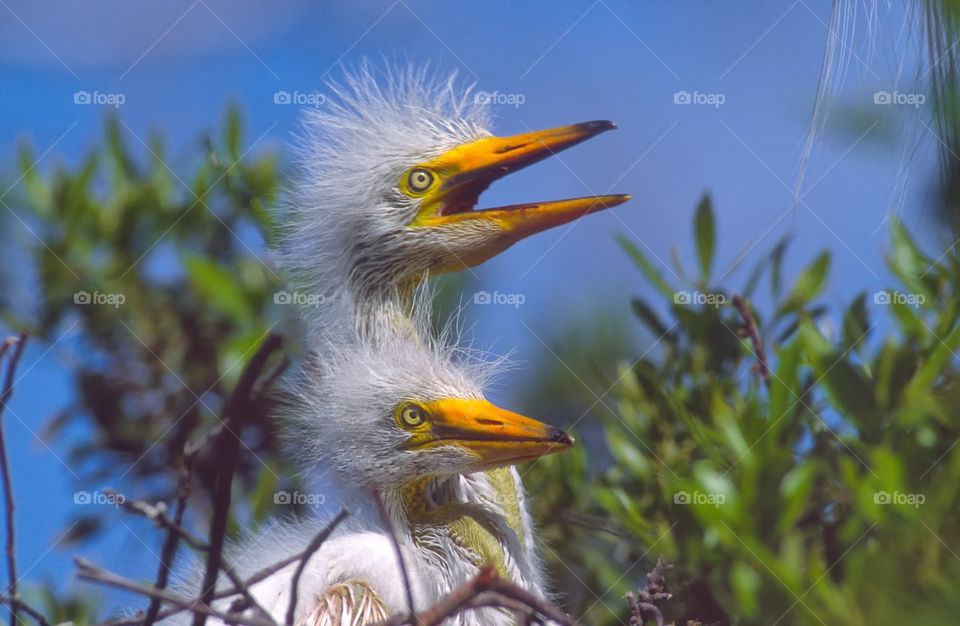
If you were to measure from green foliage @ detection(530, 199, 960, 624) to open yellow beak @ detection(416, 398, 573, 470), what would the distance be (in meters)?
0.30

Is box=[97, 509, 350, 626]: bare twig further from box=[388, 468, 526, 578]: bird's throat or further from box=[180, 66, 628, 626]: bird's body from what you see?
box=[388, 468, 526, 578]: bird's throat

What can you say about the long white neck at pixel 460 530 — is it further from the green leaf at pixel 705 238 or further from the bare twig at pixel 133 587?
the bare twig at pixel 133 587

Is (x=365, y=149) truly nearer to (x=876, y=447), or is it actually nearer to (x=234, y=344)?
(x=234, y=344)

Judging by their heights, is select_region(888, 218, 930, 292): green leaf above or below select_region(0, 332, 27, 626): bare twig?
above

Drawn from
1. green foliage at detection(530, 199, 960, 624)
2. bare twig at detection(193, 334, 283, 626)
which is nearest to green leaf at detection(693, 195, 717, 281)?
green foliage at detection(530, 199, 960, 624)

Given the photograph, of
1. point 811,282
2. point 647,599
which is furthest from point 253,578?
point 811,282

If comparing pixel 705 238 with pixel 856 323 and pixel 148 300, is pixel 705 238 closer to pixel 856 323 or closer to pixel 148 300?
pixel 856 323

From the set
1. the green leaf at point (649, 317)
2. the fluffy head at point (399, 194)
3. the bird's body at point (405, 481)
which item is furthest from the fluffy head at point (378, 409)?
the green leaf at point (649, 317)

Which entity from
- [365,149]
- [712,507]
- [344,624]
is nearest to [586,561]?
[712,507]

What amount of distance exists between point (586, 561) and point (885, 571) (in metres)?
0.60

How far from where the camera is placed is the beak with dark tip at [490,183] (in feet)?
5.40

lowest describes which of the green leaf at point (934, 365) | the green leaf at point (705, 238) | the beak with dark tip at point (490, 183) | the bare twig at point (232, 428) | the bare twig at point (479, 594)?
the bare twig at point (479, 594)

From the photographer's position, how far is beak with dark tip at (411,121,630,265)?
1646 mm

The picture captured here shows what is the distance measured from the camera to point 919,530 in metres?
1.32
